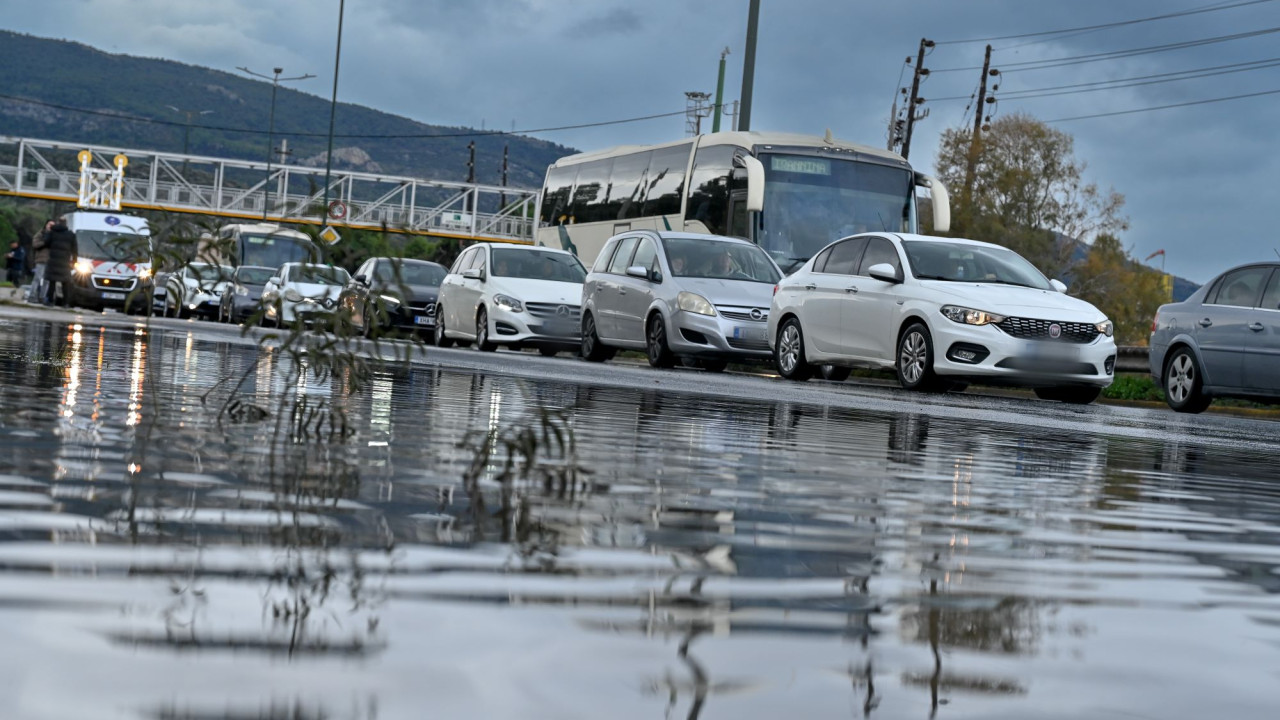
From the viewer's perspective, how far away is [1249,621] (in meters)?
3.33

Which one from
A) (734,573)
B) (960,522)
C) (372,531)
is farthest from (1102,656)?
(960,522)

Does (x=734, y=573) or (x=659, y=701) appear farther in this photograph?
(x=734, y=573)

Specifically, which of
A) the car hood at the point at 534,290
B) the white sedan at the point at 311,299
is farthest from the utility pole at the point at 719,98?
the white sedan at the point at 311,299

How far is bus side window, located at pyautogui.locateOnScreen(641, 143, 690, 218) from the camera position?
3175cm

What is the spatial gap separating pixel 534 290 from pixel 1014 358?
1015 cm

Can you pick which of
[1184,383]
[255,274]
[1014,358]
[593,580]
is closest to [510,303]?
[1014,358]

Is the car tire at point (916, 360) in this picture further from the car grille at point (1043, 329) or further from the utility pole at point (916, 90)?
the utility pole at point (916, 90)

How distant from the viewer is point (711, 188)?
1176 inches

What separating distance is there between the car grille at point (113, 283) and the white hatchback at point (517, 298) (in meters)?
17.3

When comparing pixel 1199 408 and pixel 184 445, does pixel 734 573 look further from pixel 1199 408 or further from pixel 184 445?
pixel 1199 408

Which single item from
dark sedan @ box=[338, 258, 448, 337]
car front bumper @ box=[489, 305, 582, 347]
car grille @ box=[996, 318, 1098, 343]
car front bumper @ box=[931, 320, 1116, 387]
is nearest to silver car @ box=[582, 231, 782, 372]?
car front bumper @ box=[489, 305, 582, 347]

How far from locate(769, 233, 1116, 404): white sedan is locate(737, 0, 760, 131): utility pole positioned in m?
11.6

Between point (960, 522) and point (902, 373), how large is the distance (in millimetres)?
13105

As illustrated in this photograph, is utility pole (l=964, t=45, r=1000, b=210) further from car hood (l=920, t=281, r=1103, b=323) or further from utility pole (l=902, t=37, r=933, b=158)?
car hood (l=920, t=281, r=1103, b=323)
